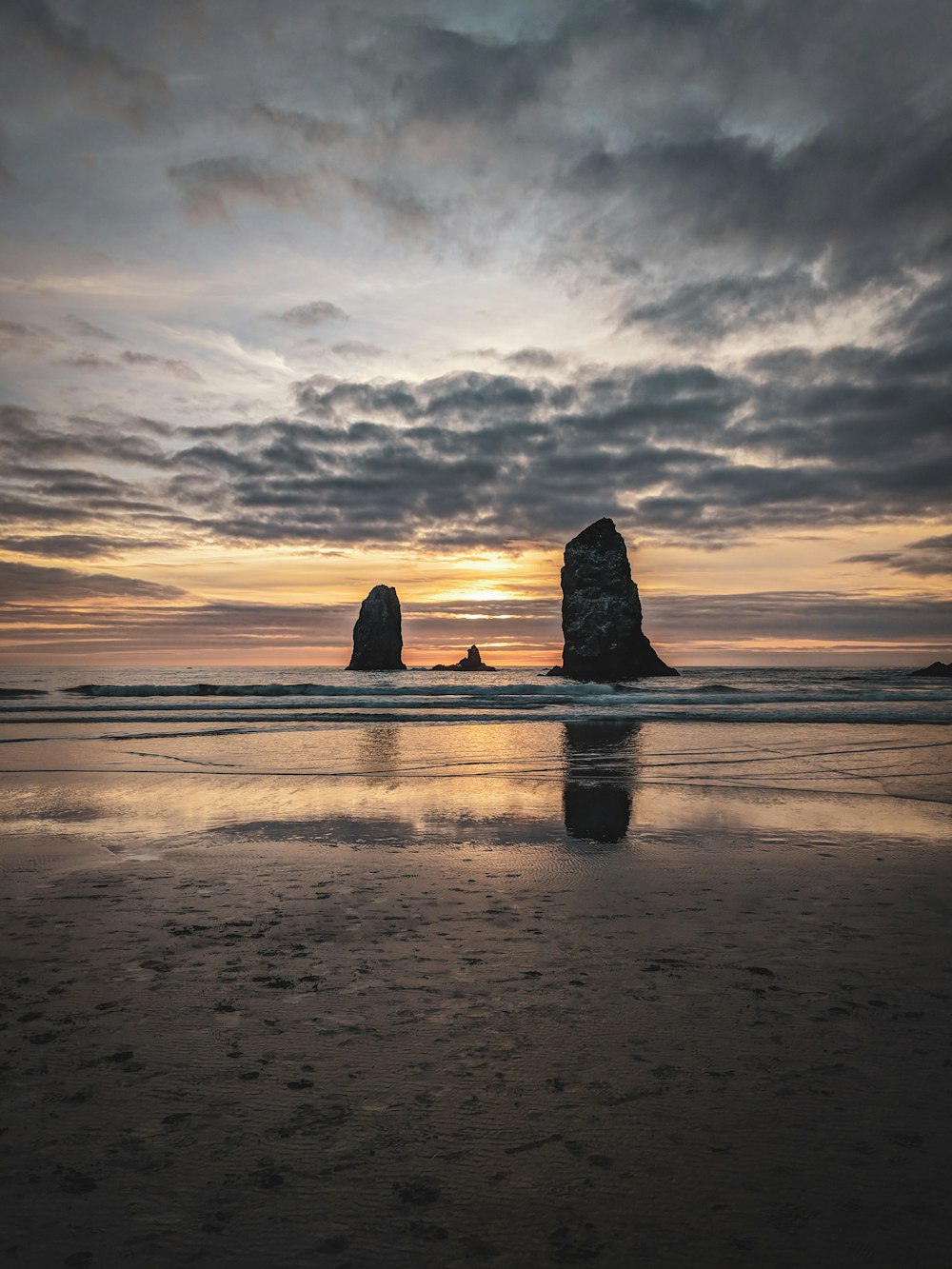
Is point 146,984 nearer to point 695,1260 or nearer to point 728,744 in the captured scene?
point 695,1260

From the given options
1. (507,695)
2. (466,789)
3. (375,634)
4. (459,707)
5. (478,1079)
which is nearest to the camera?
(478,1079)

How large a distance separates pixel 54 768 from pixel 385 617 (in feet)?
303

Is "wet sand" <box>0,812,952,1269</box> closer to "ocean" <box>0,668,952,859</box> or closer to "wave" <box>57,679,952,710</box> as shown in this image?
"ocean" <box>0,668,952,859</box>

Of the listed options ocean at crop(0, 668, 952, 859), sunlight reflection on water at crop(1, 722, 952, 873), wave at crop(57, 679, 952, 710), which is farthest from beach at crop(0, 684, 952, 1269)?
Result: wave at crop(57, 679, 952, 710)

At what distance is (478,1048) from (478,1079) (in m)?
0.20

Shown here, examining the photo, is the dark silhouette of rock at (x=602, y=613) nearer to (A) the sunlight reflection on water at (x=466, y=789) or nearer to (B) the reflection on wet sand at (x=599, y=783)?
(B) the reflection on wet sand at (x=599, y=783)

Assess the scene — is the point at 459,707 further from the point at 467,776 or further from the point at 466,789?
the point at 466,789

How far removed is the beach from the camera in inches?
67.6

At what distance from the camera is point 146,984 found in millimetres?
3102

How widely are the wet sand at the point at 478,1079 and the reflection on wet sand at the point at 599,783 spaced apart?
6.71ft

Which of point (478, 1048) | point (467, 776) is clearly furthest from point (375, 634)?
point (478, 1048)

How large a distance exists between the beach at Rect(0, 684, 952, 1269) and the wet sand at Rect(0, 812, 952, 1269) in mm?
11

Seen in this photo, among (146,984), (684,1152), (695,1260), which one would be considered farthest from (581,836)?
(695,1260)

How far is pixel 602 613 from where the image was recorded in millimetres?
70812
